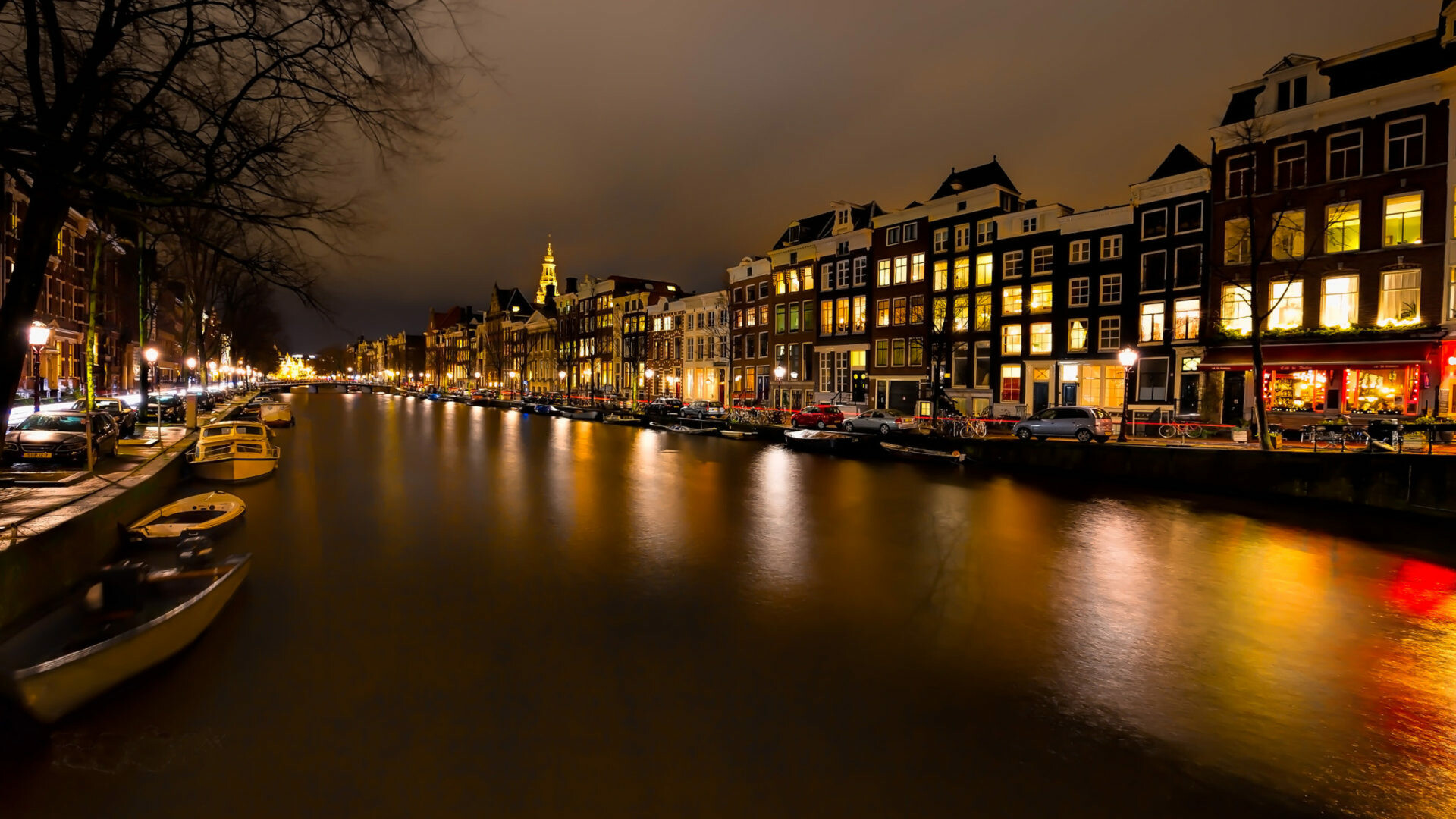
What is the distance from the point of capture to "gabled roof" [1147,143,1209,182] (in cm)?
3475

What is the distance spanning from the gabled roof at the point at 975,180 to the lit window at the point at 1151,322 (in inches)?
493

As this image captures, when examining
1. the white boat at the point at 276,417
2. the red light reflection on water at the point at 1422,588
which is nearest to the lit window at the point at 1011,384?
the red light reflection on water at the point at 1422,588

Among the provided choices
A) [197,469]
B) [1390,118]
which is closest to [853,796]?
[197,469]

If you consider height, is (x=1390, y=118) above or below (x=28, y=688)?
above

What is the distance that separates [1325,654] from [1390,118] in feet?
100

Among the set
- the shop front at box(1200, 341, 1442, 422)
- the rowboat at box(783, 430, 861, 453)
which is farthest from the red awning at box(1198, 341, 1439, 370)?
the rowboat at box(783, 430, 861, 453)

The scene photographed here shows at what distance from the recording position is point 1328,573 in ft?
44.2

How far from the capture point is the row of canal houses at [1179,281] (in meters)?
26.4

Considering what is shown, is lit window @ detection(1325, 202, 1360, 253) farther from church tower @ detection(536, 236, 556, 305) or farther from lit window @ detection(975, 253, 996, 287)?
church tower @ detection(536, 236, 556, 305)

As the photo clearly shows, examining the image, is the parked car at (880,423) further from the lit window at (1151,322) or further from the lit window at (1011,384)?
the lit window at (1151,322)

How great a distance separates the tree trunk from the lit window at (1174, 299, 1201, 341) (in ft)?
138

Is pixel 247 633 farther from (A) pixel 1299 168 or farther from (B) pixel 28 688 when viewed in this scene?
(A) pixel 1299 168

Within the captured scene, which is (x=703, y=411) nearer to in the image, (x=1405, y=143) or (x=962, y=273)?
(x=962, y=273)

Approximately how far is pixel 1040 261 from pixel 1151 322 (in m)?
7.71
